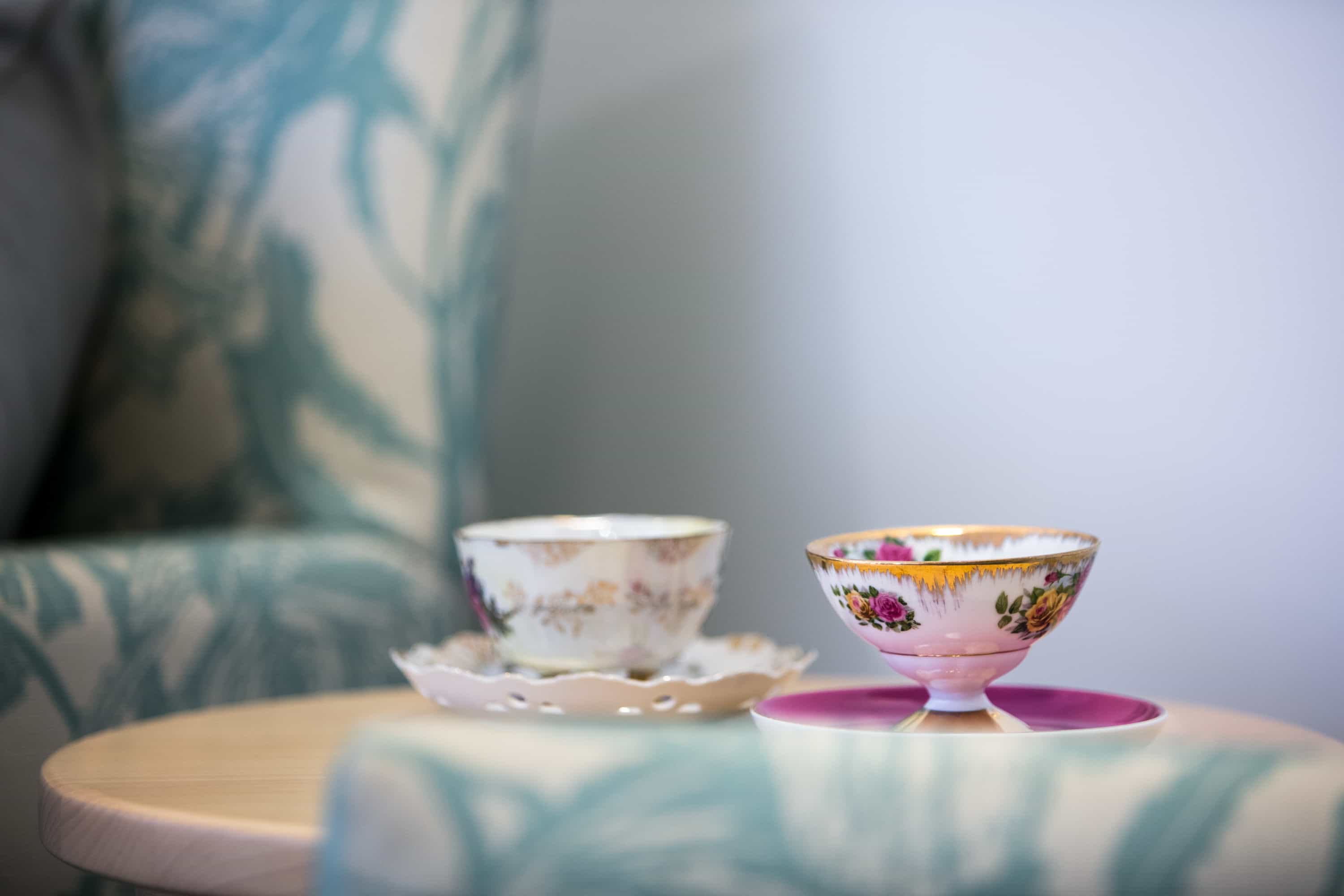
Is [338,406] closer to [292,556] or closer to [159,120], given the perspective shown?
[292,556]

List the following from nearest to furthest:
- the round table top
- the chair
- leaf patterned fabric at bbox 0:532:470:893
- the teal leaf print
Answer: the teal leaf print
the round table top
leaf patterned fabric at bbox 0:532:470:893
the chair

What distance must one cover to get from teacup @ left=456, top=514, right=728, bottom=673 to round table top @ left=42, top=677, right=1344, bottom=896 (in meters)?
0.08

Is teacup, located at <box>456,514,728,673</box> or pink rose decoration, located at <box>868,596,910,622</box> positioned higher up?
pink rose decoration, located at <box>868,596,910,622</box>

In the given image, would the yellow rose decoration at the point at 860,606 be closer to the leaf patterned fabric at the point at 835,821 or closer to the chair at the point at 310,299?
the leaf patterned fabric at the point at 835,821

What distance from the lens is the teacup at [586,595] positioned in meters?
0.53

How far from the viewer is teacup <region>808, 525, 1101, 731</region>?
0.41 m

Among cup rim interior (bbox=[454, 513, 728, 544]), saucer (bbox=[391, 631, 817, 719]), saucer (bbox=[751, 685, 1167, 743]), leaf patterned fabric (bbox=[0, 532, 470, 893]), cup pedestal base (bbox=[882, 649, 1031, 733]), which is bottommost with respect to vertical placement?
leaf patterned fabric (bbox=[0, 532, 470, 893])

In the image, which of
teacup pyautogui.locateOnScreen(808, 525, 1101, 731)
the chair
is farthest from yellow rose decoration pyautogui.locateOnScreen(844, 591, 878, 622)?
the chair

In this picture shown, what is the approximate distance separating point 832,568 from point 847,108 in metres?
0.67

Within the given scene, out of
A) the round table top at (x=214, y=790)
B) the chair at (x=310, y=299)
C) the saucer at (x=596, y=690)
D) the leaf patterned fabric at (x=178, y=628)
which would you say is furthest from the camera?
the chair at (x=310, y=299)

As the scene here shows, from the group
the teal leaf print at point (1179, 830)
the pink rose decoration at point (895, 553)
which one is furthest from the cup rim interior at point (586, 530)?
the teal leaf print at point (1179, 830)

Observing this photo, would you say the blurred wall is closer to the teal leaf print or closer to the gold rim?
the gold rim

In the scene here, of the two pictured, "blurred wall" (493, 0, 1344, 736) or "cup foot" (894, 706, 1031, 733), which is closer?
"cup foot" (894, 706, 1031, 733)

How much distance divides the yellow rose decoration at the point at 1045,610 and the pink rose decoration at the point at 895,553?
59 mm
